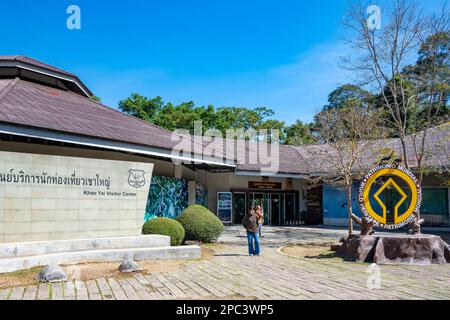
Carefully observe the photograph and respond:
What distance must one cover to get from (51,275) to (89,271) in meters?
1.18

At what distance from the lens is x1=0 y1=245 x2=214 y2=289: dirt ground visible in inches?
326

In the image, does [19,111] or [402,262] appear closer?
[402,262]

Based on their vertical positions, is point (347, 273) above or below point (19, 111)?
below

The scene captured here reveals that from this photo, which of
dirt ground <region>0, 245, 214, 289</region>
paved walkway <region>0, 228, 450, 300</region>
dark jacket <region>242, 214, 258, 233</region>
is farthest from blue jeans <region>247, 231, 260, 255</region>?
dirt ground <region>0, 245, 214, 289</region>

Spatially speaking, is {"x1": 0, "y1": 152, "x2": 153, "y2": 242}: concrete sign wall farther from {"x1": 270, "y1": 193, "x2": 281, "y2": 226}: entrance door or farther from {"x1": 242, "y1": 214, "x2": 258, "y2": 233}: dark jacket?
{"x1": 270, "y1": 193, "x2": 281, "y2": 226}: entrance door

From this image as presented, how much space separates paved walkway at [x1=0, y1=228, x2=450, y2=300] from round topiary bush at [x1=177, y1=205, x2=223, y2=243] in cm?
366

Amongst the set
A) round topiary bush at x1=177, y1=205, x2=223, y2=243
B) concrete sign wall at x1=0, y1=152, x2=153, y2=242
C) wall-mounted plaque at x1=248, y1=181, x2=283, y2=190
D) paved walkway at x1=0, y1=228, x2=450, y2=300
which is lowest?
paved walkway at x1=0, y1=228, x2=450, y2=300

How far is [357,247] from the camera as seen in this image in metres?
12.5

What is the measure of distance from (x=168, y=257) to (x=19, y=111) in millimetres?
6547

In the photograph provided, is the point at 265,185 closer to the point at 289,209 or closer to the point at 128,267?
the point at 289,209

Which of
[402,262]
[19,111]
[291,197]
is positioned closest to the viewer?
[402,262]

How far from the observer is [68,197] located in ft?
36.2
